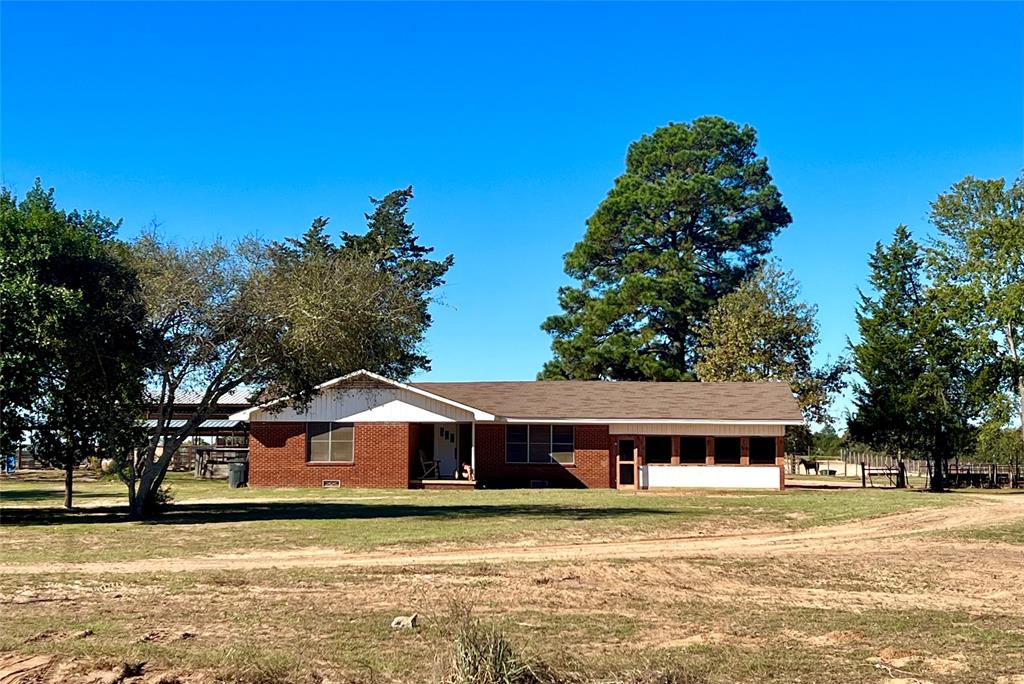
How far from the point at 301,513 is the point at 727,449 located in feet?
58.0

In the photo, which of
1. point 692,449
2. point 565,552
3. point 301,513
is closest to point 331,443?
point 301,513

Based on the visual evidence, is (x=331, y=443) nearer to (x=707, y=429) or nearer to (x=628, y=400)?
(x=628, y=400)

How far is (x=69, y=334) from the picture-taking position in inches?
801

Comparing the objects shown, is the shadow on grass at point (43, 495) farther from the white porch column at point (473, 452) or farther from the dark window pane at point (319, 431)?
the white porch column at point (473, 452)

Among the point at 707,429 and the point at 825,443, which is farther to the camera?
the point at 825,443

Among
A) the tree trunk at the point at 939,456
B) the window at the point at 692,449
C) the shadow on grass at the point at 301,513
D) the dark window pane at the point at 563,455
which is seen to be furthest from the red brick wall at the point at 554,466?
the tree trunk at the point at 939,456

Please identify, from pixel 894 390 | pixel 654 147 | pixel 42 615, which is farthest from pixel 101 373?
pixel 654 147

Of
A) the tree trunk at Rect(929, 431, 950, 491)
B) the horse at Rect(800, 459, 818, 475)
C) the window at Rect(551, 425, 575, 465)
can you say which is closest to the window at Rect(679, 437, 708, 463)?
the window at Rect(551, 425, 575, 465)

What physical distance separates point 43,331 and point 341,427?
17751 millimetres

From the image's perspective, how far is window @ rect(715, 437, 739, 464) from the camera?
1423 inches

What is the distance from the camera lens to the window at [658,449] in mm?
36531

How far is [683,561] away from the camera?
595 inches

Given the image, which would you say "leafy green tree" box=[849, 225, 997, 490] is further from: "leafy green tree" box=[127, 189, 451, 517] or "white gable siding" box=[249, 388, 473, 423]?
"leafy green tree" box=[127, 189, 451, 517]

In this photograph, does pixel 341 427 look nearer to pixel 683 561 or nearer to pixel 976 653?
pixel 683 561
